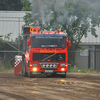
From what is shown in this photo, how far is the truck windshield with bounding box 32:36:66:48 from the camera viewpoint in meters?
18.4

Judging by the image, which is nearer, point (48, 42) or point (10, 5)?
point (48, 42)

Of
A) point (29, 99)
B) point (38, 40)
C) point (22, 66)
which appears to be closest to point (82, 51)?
point (22, 66)

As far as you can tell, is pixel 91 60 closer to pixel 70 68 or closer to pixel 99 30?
pixel 99 30

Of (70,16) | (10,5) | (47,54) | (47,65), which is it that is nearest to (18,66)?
(47,65)

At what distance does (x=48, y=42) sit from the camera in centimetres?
1855

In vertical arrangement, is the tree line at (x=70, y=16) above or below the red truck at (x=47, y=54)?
above

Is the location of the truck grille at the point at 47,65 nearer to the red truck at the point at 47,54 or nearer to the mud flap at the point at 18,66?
the red truck at the point at 47,54

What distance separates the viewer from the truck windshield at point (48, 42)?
60.4ft

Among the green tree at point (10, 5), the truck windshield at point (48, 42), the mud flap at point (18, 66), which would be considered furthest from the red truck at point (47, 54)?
the green tree at point (10, 5)

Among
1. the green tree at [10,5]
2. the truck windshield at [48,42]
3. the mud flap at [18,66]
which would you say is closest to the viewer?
the truck windshield at [48,42]

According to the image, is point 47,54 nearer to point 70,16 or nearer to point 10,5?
point 70,16

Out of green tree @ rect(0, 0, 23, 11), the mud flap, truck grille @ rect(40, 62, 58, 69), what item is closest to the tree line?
the mud flap

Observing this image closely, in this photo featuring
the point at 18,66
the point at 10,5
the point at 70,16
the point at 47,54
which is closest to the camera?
the point at 47,54

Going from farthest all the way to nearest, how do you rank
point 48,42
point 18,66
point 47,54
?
1. point 18,66
2. point 48,42
3. point 47,54
